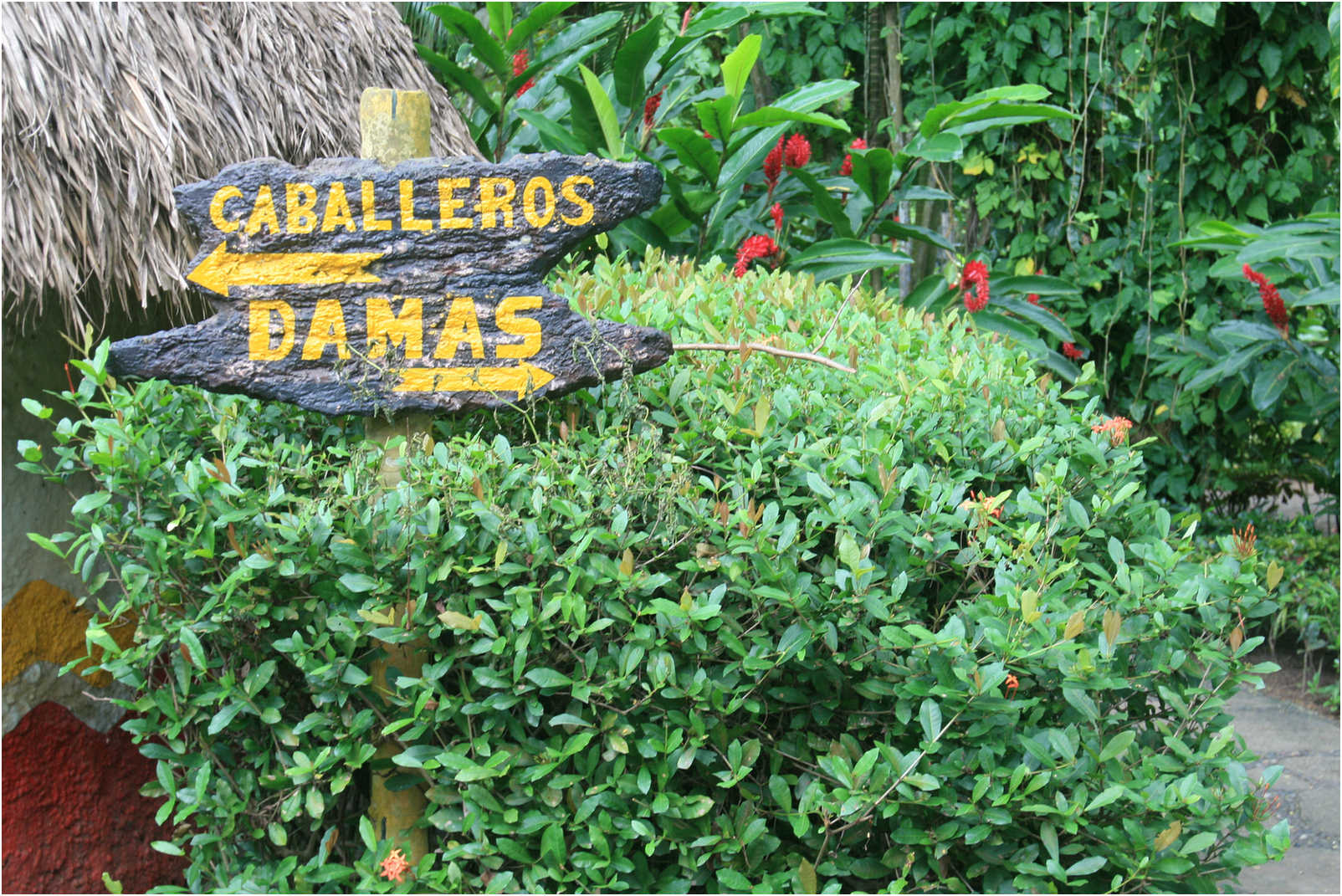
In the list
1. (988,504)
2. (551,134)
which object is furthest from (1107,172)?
(988,504)

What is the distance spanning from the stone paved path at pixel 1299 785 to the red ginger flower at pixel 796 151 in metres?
2.32

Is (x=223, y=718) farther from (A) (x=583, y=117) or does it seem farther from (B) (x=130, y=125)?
(A) (x=583, y=117)

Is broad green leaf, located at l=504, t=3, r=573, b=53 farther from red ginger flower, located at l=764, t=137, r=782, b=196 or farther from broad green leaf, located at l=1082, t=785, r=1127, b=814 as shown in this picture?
broad green leaf, located at l=1082, t=785, r=1127, b=814

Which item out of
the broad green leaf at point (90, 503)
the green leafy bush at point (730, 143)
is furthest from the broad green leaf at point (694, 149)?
the broad green leaf at point (90, 503)

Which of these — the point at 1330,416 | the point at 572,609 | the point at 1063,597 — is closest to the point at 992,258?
the point at 1330,416

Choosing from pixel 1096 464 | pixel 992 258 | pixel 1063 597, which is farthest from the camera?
pixel 992 258

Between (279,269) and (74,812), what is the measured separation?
133cm

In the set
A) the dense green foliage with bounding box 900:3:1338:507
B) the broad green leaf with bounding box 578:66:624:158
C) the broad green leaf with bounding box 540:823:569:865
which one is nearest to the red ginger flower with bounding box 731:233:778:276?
the broad green leaf with bounding box 578:66:624:158

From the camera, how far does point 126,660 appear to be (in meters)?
1.59

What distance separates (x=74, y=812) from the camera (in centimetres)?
227

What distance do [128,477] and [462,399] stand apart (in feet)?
1.71

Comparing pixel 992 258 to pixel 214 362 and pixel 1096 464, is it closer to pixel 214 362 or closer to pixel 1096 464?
pixel 1096 464

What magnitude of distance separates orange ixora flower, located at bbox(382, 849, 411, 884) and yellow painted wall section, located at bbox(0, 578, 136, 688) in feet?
3.14

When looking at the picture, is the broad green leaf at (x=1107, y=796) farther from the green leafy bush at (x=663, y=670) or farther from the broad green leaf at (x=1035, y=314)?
the broad green leaf at (x=1035, y=314)
